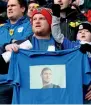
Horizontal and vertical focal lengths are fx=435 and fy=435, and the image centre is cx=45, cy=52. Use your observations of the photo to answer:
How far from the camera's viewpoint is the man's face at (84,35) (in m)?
6.33

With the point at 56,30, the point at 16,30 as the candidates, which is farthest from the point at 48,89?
the point at 16,30

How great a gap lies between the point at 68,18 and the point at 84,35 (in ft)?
3.24

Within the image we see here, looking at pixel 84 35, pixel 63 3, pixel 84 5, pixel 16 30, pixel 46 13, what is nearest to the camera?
pixel 46 13

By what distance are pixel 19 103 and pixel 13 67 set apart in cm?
45

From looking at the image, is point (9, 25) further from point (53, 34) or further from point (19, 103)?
point (19, 103)

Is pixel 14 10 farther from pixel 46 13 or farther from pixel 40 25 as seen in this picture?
pixel 40 25

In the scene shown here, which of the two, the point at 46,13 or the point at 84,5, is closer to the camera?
the point at 46,13

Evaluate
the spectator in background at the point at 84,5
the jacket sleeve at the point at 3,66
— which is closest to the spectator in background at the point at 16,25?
the jacket sleeve at the point at 3,66

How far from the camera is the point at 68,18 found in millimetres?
7305

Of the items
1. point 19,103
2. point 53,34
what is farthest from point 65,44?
point 19,103

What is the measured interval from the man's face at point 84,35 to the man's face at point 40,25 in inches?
30.9

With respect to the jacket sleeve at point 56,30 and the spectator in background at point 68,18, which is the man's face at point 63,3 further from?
the jacket sleeve at point 56,30

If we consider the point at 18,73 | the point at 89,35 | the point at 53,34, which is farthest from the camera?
the point at 89,35

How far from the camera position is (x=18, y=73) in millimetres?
5230
